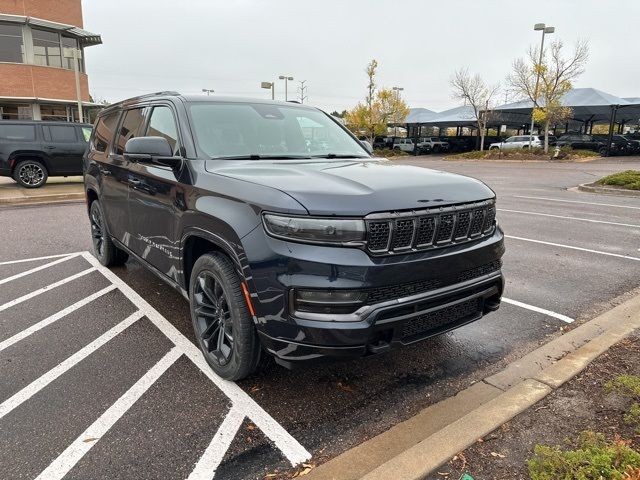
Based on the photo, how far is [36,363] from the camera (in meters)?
3.47

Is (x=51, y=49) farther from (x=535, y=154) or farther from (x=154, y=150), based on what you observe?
(x=535, y=154)

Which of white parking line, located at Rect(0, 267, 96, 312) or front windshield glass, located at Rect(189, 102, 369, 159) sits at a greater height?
front windshield glass, located at Rect(189, 102, 369, 159)

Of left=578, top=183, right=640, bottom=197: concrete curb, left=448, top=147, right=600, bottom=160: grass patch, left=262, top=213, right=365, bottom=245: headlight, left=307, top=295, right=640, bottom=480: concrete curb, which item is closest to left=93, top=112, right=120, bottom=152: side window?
left=262, top=213, right=365, bottom=245: headlight

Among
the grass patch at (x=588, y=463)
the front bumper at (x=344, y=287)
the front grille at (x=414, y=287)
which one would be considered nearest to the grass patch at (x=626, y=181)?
the front grille at (x=414, y=287)

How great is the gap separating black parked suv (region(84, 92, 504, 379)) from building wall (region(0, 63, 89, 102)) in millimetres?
26904

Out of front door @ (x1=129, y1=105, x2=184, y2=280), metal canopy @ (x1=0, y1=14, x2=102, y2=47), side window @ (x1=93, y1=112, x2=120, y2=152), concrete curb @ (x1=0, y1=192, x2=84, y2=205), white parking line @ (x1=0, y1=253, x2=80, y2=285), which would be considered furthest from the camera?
metal canopy @ (x1=0, y1=14, x2=102, y2=47)

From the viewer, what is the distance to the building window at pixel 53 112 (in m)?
27.4

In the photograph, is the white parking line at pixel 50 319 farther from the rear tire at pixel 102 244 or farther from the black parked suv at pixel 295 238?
the black parked suv at pixel 295 238

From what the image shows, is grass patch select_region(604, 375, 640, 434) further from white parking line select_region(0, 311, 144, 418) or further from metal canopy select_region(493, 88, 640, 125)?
metal canopy select_region(493, 88, 640, 125)

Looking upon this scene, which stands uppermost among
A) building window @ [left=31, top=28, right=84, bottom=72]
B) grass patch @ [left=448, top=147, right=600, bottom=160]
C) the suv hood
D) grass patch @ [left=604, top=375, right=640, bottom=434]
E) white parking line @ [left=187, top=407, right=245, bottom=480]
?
building window @ [left=31, top=28, right=84, bottom=72]

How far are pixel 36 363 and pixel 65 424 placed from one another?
37.1 inches

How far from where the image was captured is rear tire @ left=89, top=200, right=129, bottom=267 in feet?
18.1

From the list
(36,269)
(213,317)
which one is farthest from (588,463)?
(36,269)

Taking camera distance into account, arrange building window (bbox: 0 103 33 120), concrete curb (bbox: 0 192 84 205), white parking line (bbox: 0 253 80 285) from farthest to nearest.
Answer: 1. building window (bbox: 0 103 33 120)
2. concrete curb (bbox: 0 192 84 205)
3. white parking line (bbox: 0 253 80 285)
